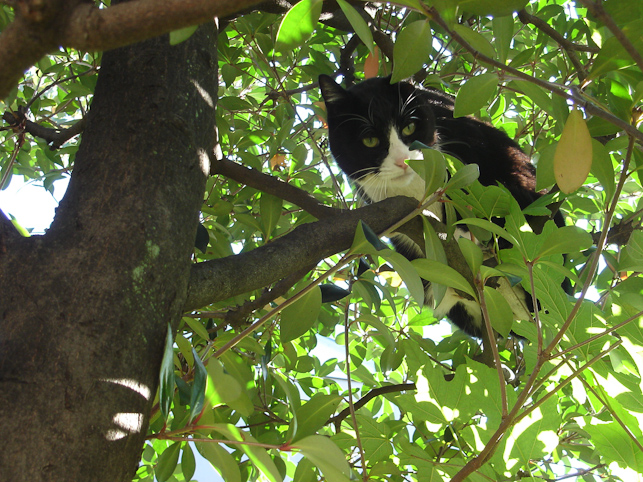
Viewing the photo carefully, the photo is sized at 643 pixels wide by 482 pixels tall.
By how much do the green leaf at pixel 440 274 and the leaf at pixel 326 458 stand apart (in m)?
0.29

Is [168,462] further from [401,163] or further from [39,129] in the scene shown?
[401,163]

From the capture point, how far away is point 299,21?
0.63m

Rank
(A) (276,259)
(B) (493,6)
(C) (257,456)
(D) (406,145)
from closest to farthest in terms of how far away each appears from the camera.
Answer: (C) (257,456) < (B) (493,6) < (A) (276,259) < (D) (406,145)

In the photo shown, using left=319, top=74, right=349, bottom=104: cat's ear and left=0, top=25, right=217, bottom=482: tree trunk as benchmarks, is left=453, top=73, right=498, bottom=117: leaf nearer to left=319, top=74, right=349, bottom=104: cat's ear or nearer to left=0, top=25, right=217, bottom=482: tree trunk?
left=0, top=25, right=217, bottom=482: tree trunk

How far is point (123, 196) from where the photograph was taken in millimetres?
634

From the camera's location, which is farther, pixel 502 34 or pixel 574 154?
pixel 502 34

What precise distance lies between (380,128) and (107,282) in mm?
1267

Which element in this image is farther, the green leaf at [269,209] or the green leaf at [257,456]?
the green leaf at [269,209]

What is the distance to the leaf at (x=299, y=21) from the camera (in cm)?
62

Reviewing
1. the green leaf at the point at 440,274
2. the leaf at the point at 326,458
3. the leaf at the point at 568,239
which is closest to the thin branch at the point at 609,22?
the leaf at the point at 568,239

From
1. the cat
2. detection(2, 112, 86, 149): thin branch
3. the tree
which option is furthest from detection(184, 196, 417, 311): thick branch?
the cat

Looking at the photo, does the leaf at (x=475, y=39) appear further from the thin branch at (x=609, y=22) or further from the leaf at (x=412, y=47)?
the thin branch at (x=609, y=22)

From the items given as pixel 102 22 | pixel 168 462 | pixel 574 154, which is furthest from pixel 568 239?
pixel 168 462

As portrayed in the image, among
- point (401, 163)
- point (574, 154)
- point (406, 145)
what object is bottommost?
point (574, 154)
